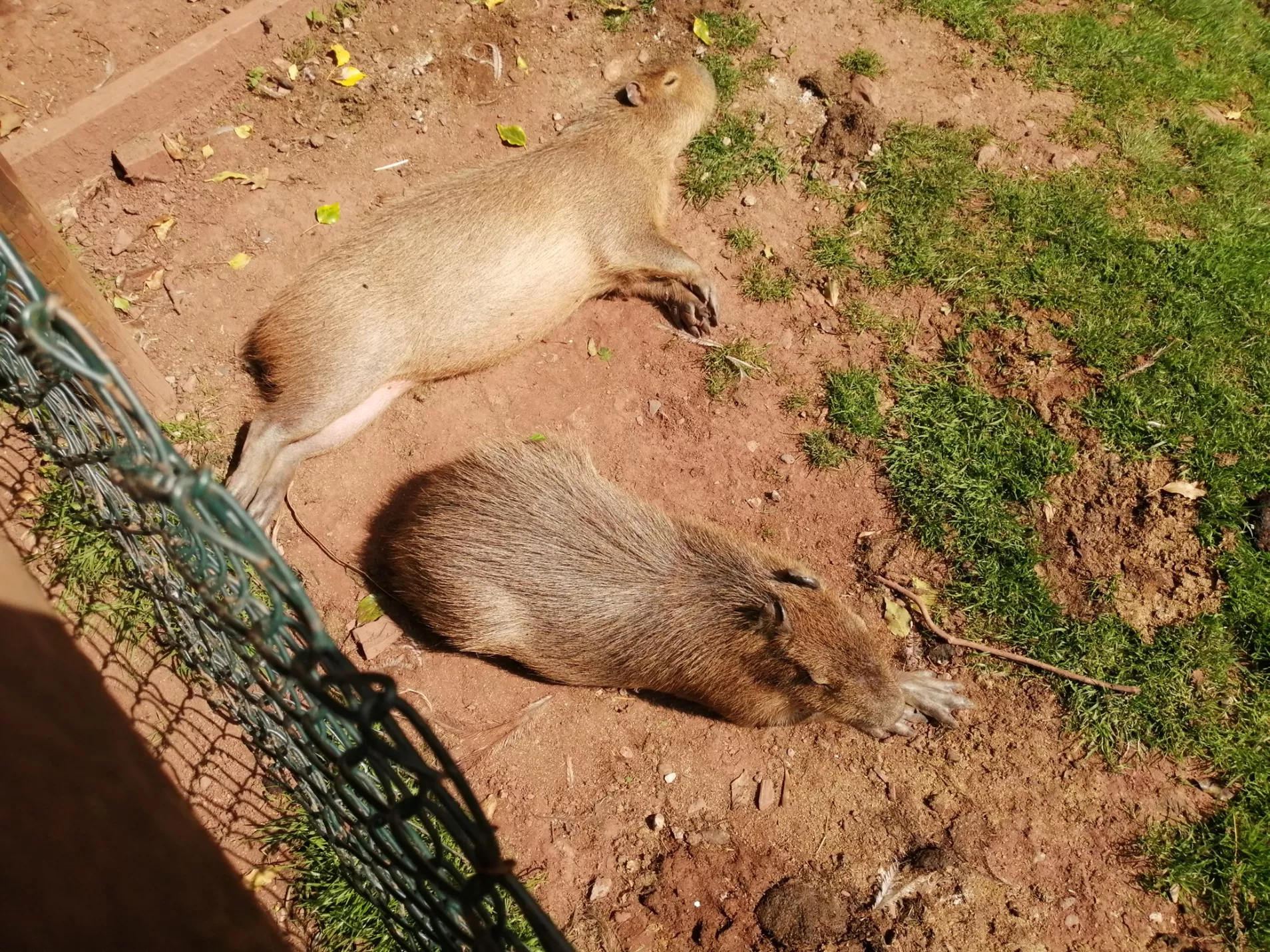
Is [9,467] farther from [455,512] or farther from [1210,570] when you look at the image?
[1210,570]

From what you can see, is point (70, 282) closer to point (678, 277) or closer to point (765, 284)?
point (678, 277)

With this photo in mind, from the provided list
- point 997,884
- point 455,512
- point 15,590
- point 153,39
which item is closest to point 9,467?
point 455,512

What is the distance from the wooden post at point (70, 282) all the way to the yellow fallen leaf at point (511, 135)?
6.81 feet

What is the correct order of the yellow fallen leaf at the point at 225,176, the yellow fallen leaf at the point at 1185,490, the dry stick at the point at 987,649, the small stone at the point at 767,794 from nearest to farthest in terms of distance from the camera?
the small stone at the point at 767,794, the dry stick at the point at 987,649, the yellow fallen leaf at the point at 1185,490, the yellow fallen leaf at the point at 225,176

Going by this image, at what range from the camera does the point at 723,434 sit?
3746mm

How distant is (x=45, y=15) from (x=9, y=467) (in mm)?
2444

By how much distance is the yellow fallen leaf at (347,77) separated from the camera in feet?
13.8

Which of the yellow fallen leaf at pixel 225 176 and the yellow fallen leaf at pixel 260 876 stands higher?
the yellow fallen leaf at pixel 225 176

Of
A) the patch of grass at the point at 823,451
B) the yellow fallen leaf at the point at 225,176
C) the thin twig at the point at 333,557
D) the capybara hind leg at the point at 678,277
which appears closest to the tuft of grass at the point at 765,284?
the capybara hind leg at the point at 678,277

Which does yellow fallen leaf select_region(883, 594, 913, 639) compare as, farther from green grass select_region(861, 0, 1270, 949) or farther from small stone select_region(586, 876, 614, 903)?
small stone select_region(586, 876, 614, 903)

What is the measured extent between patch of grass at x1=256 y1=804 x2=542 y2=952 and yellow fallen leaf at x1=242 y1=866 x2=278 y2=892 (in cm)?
4

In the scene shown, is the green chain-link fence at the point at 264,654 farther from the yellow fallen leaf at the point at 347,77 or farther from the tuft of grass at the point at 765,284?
the tuft of grass at the point at 765,284

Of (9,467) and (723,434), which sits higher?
(9,467)

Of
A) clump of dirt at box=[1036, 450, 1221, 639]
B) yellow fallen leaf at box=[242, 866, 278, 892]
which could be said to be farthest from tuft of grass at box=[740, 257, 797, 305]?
yellow fallen leaf at box=[242, 866, 278, 892]
